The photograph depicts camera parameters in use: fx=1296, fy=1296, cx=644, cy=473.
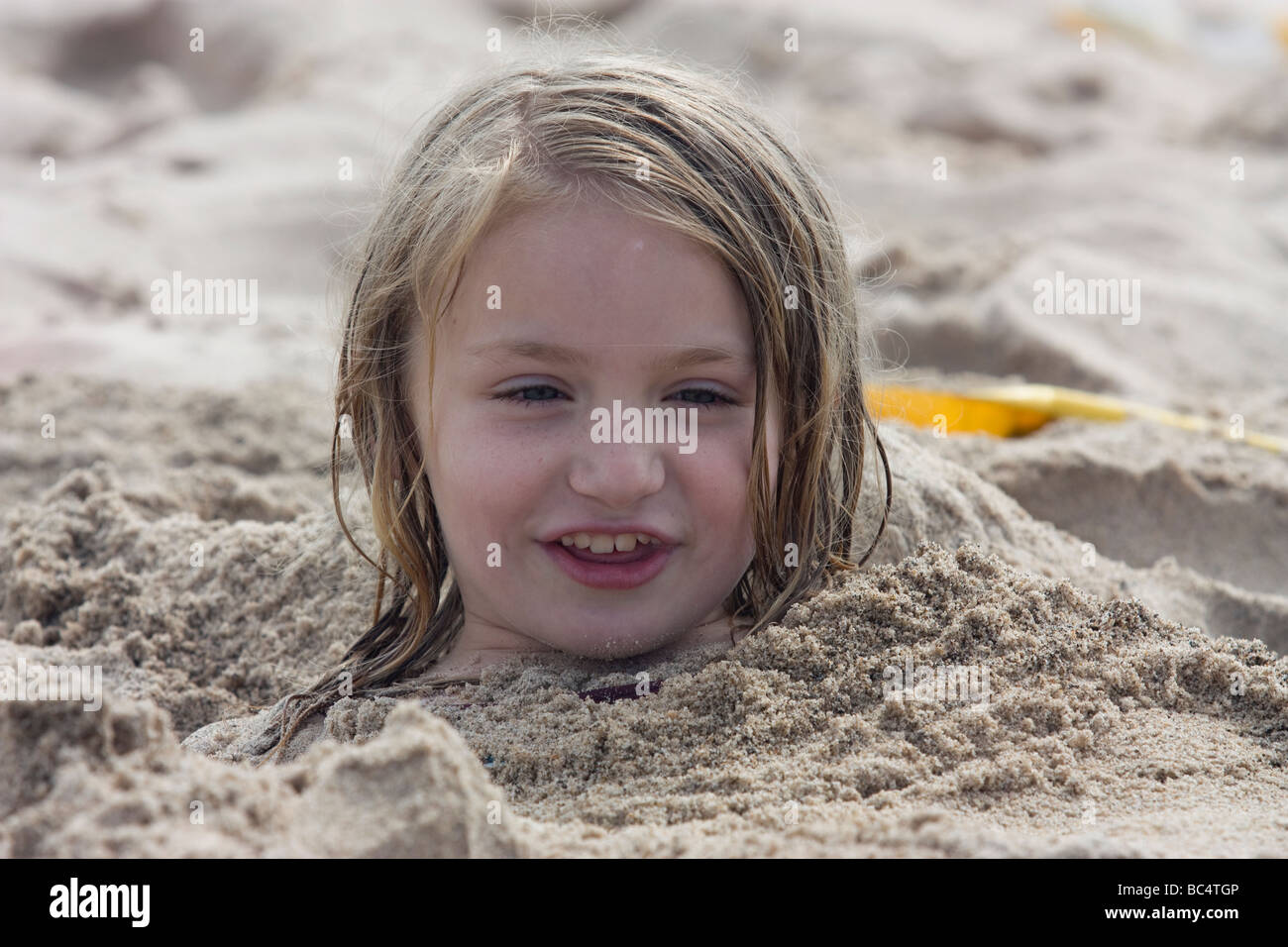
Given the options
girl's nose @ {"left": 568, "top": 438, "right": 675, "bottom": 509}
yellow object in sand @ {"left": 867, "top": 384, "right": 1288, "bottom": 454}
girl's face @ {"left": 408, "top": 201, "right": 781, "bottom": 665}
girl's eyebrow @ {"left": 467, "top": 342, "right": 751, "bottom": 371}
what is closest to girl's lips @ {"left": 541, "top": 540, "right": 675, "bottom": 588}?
girl's face @ {"left": 408, "top": 201, "right": 781, "bottom": 665}

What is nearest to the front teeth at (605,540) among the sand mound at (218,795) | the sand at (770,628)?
the sand at (770,628)

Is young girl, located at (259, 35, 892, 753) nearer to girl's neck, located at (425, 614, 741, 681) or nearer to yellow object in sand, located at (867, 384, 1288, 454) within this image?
girl's neck, located at (425, 614, 741, 681)

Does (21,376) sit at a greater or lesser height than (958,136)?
lesser

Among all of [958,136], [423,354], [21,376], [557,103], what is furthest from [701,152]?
[958,136]

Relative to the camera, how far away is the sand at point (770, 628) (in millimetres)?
1207

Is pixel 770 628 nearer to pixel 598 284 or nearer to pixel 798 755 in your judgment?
pixel 798 755

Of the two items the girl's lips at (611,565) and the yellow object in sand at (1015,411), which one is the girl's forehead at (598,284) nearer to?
the girl's lips at (611,565)

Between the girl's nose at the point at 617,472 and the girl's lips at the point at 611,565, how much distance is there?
111 millimetres

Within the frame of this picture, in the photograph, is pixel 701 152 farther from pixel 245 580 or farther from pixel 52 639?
pixel 52 639

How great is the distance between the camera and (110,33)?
24.7 ft

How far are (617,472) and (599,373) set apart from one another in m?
0.14

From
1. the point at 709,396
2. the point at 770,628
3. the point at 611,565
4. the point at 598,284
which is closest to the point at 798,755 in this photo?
the point at 770,628
